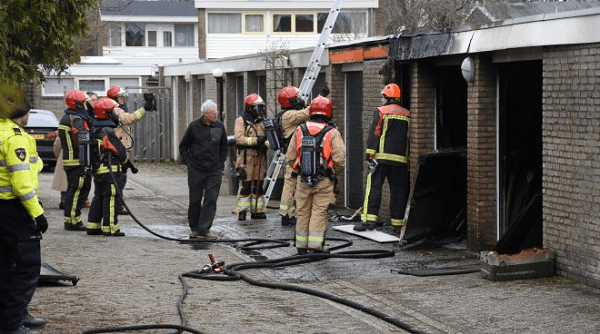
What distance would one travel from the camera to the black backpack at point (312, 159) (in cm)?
1208

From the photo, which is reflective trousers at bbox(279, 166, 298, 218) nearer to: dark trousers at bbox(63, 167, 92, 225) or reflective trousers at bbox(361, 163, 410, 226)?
reflective trousers at bbox(361, 163, 410, 226)

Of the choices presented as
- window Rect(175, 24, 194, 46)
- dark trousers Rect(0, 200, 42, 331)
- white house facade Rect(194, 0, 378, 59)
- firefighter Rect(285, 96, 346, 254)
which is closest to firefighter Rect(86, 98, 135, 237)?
firefighter Rect(285, 96, 346, 254)

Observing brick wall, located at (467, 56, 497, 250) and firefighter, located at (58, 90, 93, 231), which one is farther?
firefighter, located at (58, 90, 93, 231)

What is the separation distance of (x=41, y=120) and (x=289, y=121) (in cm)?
1348

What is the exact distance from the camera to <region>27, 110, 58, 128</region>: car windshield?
87.9 feet

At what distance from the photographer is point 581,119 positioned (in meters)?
10.3

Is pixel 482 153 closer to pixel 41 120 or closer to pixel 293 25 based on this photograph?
pixel 41 120

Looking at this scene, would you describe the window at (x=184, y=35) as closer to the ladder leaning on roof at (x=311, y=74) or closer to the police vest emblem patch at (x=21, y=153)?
the ladder leaning on roof at (x=311, y=74)

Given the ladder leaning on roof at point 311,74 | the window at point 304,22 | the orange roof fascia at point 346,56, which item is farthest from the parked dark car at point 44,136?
the window at point 304,22

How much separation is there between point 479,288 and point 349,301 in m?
1.50

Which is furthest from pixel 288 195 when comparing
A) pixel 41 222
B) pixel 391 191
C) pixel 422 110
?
pixel 41 222

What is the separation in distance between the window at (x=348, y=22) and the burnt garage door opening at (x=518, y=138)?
3593cm

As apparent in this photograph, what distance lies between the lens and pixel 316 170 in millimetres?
12086

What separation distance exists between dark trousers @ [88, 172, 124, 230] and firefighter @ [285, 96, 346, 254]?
10.4ft
